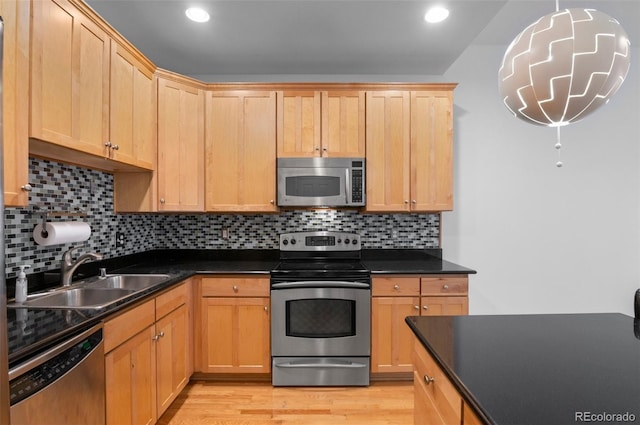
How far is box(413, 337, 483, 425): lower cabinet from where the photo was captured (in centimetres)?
86

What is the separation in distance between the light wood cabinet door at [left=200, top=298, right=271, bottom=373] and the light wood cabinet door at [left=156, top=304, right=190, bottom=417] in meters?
0.18

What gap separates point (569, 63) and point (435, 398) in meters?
1.12

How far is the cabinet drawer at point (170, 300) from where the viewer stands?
1.93m

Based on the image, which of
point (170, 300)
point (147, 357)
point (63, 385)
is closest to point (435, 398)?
point (63, 385)

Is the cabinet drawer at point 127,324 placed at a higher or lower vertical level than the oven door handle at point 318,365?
higher

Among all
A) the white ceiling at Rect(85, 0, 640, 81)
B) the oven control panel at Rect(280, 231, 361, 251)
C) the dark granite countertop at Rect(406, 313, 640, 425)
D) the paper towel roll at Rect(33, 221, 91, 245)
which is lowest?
the dark granite countertop at Rect(406, 313, 640, 425)

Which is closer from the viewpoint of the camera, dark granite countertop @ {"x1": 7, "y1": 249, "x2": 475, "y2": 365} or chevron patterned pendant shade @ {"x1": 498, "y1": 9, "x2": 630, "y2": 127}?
chevron patterned pendant shade @ {"x1": 498, "y1": 9, "x2": 630, "y2": 127}

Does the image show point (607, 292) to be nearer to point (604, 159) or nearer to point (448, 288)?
point (604, 159)

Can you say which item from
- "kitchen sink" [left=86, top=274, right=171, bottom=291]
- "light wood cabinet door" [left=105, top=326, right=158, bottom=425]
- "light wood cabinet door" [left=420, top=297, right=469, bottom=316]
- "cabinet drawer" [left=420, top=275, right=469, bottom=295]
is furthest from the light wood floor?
"kitchen sink" [left=86, top=274, right=171, bottom=291]

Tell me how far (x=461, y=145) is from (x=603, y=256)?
1735 millimetres

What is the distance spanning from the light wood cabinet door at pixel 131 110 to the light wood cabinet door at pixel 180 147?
0.08 meters

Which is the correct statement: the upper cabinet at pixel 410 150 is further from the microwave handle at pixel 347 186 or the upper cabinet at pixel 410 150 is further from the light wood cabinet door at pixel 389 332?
the light wood cabinet door at pixel 389 332

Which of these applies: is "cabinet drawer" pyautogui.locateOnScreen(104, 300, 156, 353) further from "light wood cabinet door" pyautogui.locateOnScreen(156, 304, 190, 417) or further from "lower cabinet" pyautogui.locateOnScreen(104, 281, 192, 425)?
"light wood cabinet door" pyautogui.locateOnScreen(156, 304, 190, 417)

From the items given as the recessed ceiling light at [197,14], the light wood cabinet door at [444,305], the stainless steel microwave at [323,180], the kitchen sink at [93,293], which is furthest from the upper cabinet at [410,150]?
the kitchen sink at [93,293]
